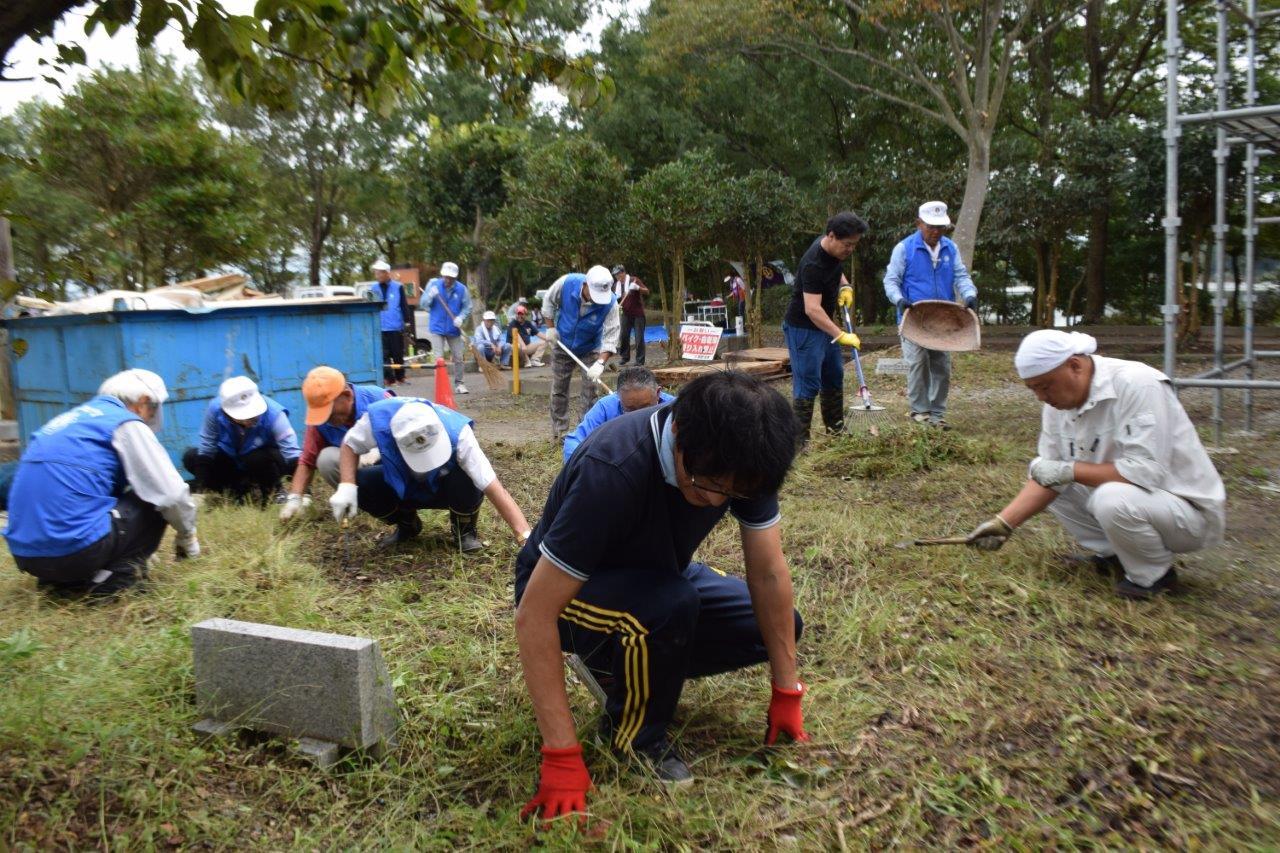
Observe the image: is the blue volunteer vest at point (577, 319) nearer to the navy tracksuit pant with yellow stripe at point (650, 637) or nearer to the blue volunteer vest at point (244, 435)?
the blue volunteer vest at point (244, 435)

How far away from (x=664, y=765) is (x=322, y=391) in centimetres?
265

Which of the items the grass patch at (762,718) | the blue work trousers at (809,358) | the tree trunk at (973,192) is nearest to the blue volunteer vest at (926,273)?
the blue work trousers at (809,358)

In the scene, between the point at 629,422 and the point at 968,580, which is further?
the point at 968,580

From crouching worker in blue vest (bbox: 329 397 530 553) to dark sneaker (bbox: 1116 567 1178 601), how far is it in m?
2.25

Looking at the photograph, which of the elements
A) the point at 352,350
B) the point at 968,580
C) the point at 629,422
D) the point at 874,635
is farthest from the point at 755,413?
the point at 352,350

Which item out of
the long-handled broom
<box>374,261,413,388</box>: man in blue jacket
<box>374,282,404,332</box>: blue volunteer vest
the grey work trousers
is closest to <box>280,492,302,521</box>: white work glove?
the grey work trousers

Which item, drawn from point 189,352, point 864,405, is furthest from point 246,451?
point 864,405

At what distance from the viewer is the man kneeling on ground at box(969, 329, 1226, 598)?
336 centimetres

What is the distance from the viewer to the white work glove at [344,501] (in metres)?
4.25

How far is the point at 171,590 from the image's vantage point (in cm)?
387

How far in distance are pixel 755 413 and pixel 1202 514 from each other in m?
2.24

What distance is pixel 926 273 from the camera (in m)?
6.84

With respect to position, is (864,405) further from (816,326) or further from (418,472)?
(418,472)

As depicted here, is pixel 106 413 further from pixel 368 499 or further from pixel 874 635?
pixel 874 635
